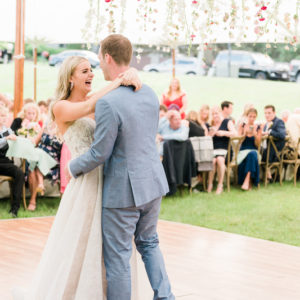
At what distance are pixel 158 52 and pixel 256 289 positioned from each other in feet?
58.4

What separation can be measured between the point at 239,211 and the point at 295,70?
1423 cm

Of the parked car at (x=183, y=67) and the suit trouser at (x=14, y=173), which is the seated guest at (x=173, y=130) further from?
the parked car at (x=183, y=67)

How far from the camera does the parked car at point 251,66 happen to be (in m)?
20.3

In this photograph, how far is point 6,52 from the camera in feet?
70.9

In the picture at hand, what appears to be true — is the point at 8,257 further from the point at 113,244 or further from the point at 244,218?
the point at 244,218

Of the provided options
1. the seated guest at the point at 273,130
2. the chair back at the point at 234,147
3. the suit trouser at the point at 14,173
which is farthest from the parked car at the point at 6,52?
the suit trouser at the point at 14,173

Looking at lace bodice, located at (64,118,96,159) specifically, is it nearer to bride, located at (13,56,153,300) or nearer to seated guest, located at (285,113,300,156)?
bride, located at (13,56,153,300)

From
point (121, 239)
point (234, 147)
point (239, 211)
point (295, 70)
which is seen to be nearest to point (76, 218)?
point (121, 239)

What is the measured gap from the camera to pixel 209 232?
247 inches

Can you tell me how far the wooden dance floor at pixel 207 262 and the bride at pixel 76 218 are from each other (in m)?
0.83

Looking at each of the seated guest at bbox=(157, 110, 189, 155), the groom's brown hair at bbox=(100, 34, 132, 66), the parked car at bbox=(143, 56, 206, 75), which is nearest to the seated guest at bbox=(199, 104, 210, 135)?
the seated guest at bbox=(157, 110, 189, 155)

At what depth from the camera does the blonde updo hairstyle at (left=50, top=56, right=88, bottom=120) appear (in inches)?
130

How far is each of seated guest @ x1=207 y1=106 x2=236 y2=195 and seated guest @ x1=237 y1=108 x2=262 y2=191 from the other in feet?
0.95

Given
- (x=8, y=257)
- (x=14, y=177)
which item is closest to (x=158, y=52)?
(x=14, y=177)
